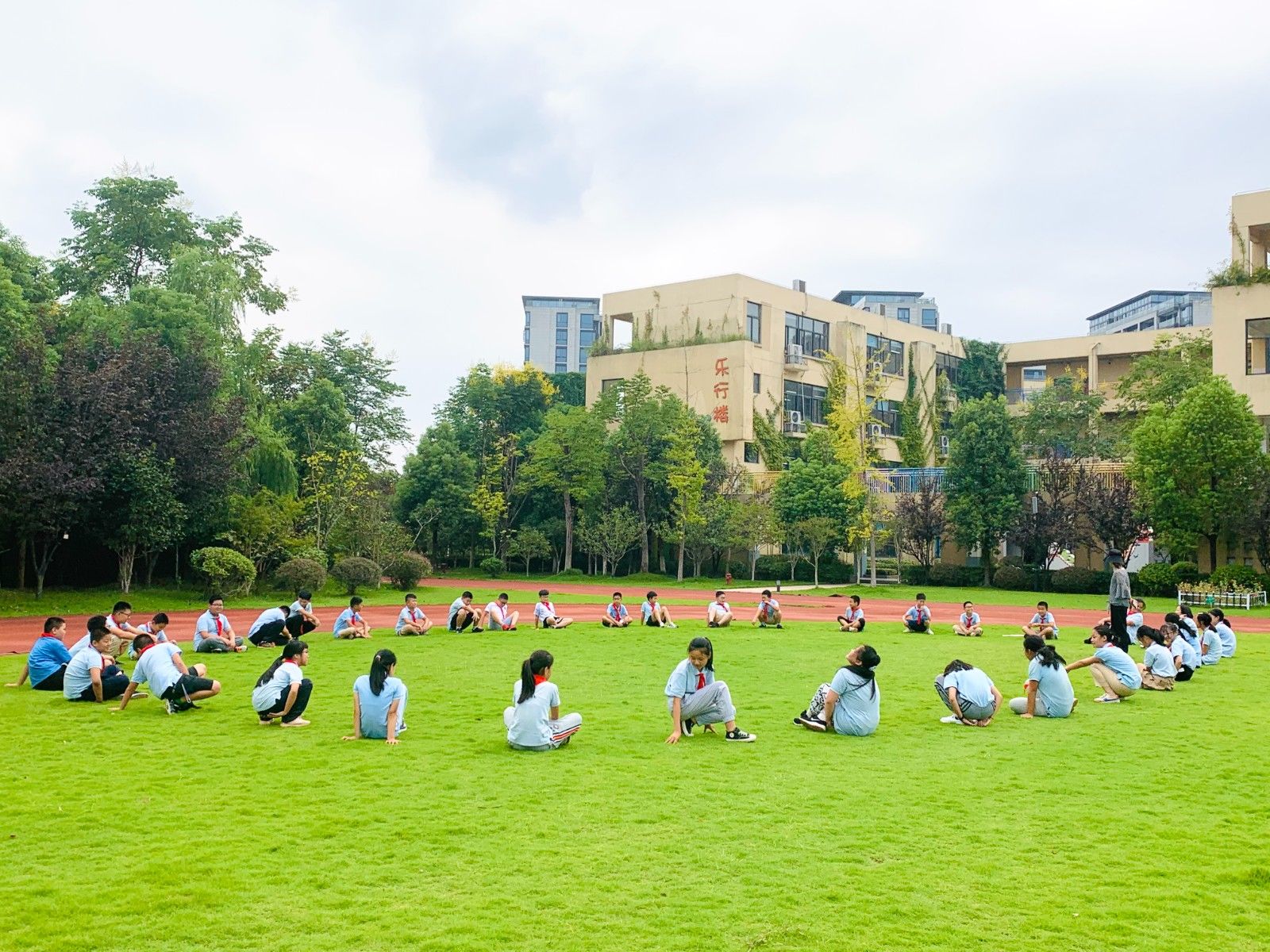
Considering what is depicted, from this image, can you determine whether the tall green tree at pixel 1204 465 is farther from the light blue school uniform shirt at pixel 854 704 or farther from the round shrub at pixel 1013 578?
the light blue school uniform shirt at pixel 854 704

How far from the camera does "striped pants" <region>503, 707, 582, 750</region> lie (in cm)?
945

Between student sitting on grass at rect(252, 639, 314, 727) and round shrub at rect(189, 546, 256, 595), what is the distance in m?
18.3

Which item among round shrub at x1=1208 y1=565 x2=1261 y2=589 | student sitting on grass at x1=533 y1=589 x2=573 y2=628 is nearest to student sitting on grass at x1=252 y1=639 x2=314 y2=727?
student sitting on grass at x1=533 y1=589 x2=573 y2=628

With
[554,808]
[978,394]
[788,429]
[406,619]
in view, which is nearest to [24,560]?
[406,619]

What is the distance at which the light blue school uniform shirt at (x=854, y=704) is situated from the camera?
33.6 feet

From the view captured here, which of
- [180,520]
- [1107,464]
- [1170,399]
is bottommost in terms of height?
[180,520]

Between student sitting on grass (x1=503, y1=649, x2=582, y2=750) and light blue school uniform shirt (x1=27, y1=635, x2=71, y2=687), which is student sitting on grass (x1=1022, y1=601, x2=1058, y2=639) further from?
light blue school uniform shirt (x1=27, y1=635, x2=71, y2=687)

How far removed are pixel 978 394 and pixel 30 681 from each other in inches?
2336

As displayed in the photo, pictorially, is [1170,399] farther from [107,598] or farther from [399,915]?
[399,915]

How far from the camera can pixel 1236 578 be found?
1267 inches

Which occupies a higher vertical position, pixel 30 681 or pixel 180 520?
pixel 180 520

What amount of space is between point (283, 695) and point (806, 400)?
1852 inches

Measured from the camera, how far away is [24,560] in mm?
28312

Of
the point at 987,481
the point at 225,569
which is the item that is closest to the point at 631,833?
the point at 225,569
